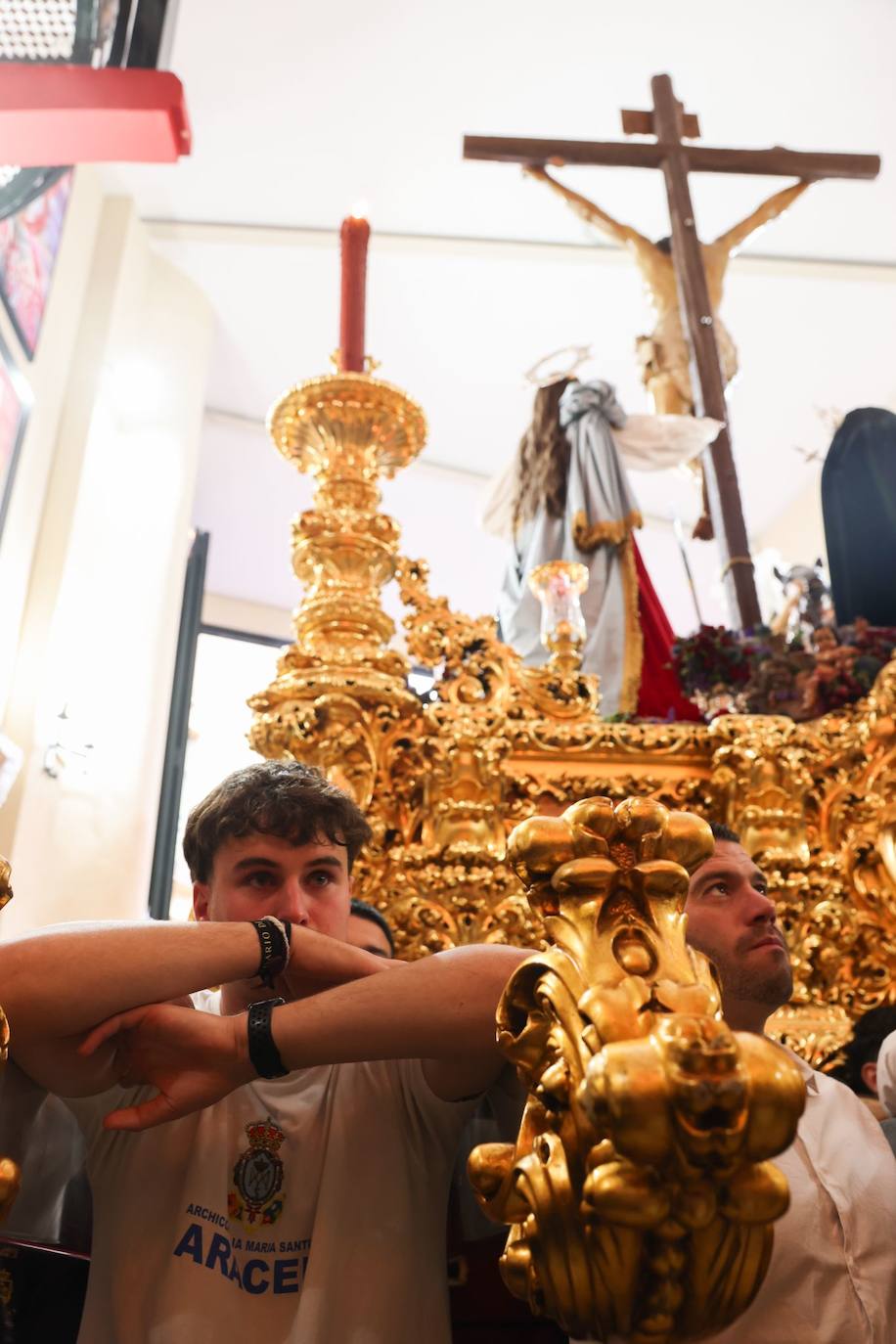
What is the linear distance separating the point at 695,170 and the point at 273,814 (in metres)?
3.66

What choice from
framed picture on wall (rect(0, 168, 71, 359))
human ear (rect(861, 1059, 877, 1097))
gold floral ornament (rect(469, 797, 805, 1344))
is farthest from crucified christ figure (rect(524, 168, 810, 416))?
gold floral ornament (rect(469, 797, 805, 1344))

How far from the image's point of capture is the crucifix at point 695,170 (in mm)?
3248

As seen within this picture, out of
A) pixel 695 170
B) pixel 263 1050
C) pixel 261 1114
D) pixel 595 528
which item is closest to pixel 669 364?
pixel 695 170

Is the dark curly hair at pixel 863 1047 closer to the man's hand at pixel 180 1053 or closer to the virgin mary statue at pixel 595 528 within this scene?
the virgin mary statue at pixel 595 528

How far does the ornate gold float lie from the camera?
6.51ft

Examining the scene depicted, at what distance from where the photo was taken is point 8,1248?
3.08 ft

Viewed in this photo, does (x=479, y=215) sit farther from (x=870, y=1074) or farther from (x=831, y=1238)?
(x=831, y=1238)

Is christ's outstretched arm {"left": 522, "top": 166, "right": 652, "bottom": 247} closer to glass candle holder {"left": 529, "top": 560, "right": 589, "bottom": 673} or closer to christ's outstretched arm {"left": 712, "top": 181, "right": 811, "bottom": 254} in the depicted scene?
christ's outstretched arm {"left": 712, "top": 181, "right": 811, "bottom": 254}

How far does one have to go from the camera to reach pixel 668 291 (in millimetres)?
4145

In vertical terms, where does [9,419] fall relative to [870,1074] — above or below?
above

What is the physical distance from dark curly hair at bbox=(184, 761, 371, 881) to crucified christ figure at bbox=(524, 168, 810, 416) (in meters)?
2.84

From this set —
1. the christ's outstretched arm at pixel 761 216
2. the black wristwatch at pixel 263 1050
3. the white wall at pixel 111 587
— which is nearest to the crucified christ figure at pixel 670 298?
the christ's outstretched arm at pixel 761 216

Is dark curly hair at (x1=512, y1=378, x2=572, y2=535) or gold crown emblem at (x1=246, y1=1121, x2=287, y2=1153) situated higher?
dark curly hair at (x1=512, y1=378, x2=572, y2=535)

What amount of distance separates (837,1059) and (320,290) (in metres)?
6.06
